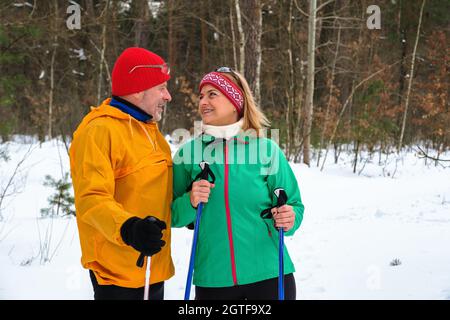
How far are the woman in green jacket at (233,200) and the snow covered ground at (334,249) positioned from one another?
64.0 inches

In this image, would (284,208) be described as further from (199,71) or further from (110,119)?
(199,71)

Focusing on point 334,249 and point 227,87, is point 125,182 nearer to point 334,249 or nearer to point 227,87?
point 227,87

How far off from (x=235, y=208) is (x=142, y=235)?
0.59m

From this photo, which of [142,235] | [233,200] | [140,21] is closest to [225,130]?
[233,200]

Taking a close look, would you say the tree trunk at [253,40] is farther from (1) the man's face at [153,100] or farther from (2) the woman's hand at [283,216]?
(2) the woman's hand at [283,216]

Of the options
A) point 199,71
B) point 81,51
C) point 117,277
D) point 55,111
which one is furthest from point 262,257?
point 199,71

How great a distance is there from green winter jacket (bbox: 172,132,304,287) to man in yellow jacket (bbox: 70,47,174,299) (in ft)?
0.44

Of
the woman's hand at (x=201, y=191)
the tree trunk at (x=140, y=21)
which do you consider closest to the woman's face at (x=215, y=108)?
the woman's hand at (x=201, y=191)

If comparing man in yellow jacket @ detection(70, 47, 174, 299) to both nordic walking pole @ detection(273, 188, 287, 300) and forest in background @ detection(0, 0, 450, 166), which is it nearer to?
nordic walking pole @ detection(273, 188, 287, 300)

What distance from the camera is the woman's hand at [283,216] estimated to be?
197cm

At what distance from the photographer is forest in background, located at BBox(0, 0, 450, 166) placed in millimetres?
10508

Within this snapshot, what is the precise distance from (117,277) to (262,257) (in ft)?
2.21

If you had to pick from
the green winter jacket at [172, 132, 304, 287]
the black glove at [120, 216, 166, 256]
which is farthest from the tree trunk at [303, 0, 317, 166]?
the black glove at [120, 216, 166, 256]

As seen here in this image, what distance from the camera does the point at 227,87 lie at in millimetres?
2162
